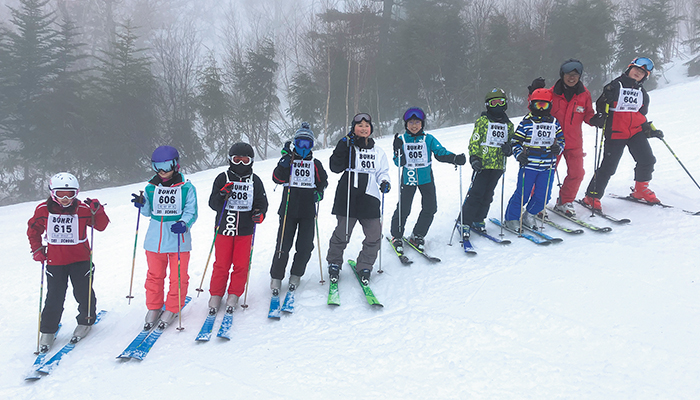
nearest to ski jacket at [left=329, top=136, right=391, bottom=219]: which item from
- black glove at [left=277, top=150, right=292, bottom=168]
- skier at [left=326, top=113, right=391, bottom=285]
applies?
skier at [left=326, top=113, right=391, bottom=285]

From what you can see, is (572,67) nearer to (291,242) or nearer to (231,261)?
(291,242)

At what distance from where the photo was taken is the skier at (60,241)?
3.40m

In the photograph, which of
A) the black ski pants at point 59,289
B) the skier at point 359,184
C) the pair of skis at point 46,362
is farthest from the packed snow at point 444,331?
the skier at point 359,184

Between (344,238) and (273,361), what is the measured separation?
1.49 m

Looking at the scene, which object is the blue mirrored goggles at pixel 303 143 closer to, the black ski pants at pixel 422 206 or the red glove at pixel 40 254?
the black ski pants at pixel 422 206

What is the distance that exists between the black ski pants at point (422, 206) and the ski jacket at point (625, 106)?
103 inches

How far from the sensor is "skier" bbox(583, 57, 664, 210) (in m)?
4.93

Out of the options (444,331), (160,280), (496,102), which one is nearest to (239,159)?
(160,280)

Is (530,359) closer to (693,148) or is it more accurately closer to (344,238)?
(344,238)

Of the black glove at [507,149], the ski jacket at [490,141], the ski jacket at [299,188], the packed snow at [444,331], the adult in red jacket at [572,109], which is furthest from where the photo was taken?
the adult in red jacket at [572,109]

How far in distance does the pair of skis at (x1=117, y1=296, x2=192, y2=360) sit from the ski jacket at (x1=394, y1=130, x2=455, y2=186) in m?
3.03

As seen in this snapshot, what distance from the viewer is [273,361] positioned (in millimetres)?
3021

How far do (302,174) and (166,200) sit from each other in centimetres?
130

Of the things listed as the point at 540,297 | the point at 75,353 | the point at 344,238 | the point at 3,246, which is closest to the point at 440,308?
the point at 540,297
